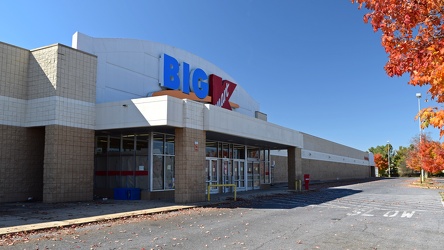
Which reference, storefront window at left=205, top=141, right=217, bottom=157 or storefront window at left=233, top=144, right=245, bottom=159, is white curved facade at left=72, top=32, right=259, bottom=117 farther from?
storefront window at left=233, top=144, right=245, bottom=159

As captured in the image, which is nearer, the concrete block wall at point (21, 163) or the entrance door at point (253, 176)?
the concrete block wall at point (21, 163)

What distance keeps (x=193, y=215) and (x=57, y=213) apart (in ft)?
16.0

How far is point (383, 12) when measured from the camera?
18.0 ft

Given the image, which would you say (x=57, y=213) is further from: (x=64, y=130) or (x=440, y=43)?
(x=440, y=43)

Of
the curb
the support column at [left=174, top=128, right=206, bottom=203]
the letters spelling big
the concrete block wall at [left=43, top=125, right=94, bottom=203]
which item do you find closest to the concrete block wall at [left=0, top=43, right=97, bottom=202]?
the concrete block wall at [left=43, top=125, right=94, bottom=203]

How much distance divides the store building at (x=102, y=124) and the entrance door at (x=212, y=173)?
0.08 metres

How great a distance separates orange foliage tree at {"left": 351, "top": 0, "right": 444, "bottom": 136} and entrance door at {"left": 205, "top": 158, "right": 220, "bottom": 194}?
62.8 ft

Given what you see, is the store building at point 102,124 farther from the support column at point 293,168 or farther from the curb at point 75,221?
the support column at point 293,168

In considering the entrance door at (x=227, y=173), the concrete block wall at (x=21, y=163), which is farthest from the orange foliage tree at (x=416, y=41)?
the entrance door at (x=227, y=173)

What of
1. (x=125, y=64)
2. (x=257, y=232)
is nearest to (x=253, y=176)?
(x=125, y=64)

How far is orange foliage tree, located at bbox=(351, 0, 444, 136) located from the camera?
5184mm

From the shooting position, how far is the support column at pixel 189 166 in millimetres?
17422

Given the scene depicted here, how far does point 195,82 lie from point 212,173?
6433mm

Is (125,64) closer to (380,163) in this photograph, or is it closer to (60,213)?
(60,213)
